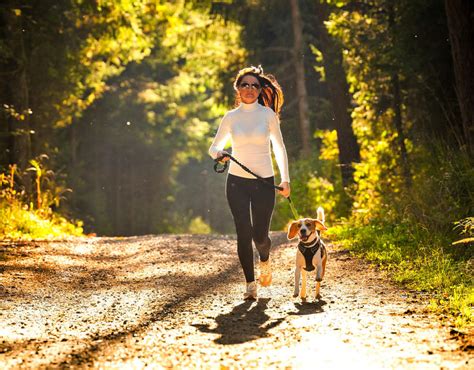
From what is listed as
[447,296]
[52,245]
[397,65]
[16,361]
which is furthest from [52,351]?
[397,65]

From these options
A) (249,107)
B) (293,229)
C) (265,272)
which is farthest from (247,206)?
(249,107)

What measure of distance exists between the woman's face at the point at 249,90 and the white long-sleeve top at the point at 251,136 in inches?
2.4

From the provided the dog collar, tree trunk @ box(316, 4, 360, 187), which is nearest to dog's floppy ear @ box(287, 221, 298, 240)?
the dog collar

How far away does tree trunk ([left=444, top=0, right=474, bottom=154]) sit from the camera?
11305mm

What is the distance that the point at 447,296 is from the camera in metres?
7.45

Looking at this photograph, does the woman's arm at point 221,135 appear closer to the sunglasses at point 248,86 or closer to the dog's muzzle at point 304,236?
the sunglasses at point 248,86

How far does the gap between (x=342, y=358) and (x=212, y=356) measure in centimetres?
92

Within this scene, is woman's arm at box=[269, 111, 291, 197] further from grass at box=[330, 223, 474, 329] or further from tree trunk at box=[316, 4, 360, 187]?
tree trunk at box=[316, 4, 360, 187]

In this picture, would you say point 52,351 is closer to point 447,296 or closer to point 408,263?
point 447,296

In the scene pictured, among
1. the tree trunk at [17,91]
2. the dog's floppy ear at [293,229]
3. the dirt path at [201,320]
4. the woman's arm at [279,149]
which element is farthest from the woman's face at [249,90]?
the tree trunk at [17,91]

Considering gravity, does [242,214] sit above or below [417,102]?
below

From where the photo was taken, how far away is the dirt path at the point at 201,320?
5.32m

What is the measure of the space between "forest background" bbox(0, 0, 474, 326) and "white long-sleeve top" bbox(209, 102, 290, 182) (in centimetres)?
216

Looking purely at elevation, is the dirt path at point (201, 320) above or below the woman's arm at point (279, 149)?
below
